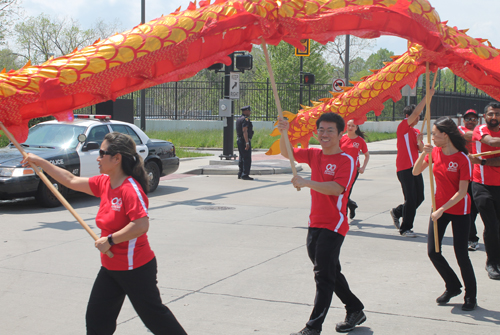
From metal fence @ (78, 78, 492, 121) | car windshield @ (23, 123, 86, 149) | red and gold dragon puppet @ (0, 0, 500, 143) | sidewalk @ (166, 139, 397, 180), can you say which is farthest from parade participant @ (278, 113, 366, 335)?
metal fence @ (78, 78, 492, 121)

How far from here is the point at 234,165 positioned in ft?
58.5

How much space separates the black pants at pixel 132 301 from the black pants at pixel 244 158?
11.4 metres

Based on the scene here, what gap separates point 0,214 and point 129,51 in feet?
23.7

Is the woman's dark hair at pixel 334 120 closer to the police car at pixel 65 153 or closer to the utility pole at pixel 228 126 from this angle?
the police car at pixel 65 153

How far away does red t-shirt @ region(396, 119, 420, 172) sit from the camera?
8.09 meters

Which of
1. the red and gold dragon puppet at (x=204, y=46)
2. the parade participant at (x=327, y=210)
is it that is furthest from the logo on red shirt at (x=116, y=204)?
the parade participant at (x=327, y=210)

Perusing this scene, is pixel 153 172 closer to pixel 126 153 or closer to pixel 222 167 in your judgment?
pixel 222 167

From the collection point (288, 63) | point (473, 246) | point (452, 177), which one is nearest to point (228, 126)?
point (473, 246)

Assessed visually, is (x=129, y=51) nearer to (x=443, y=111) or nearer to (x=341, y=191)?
(x=341, y=191)

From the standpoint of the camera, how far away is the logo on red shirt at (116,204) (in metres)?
3.53

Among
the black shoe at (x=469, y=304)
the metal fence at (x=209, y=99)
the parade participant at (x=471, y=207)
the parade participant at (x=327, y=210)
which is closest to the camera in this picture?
the parade participant at (x=327, y=210)

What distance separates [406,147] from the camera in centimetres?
812

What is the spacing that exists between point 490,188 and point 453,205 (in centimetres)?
125

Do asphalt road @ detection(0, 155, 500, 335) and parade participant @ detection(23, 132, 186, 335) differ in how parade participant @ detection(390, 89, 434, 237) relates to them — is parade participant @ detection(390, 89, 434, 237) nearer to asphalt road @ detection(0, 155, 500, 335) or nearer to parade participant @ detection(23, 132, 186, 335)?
asphalt road @ detection(0, 155, 500, 335)
